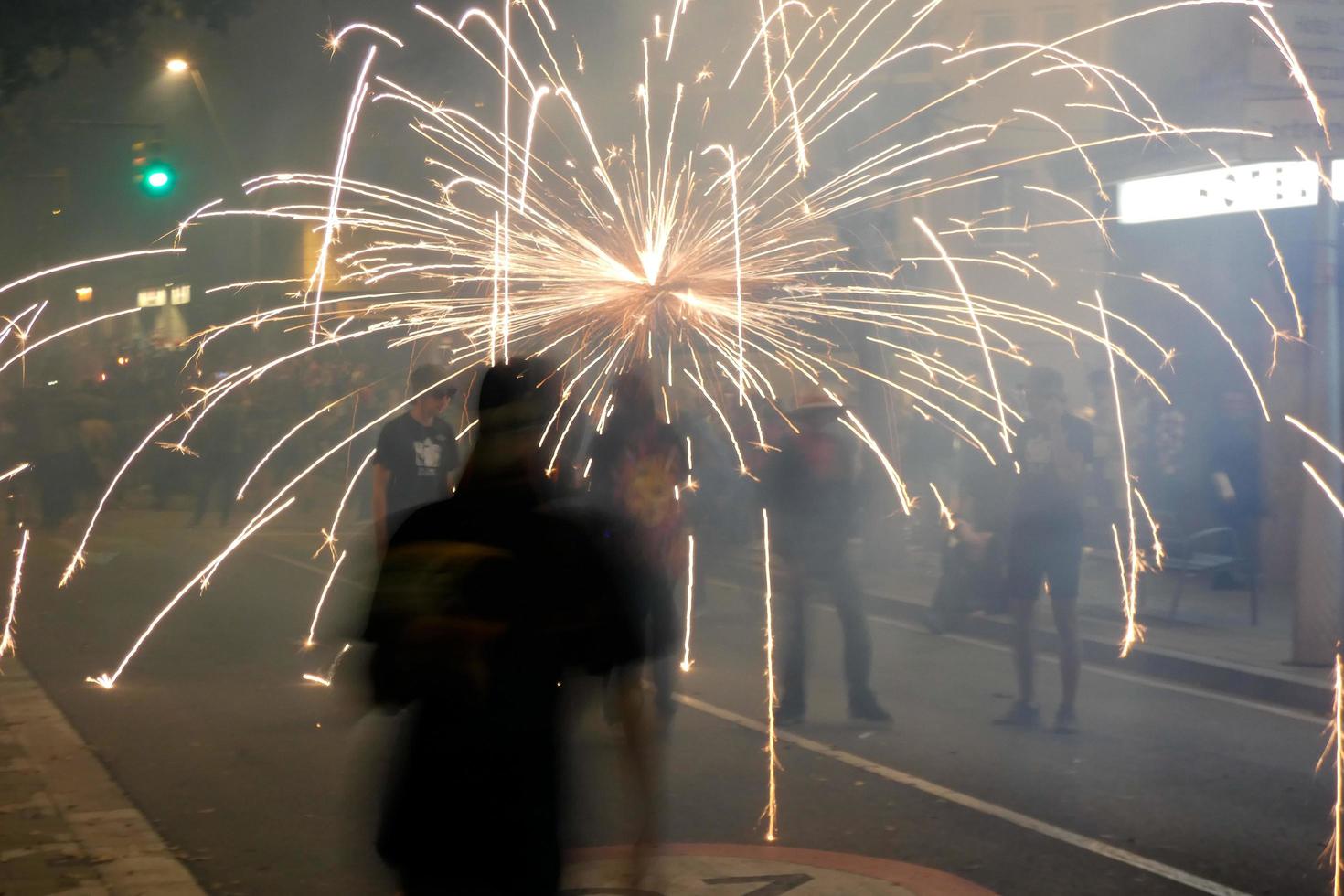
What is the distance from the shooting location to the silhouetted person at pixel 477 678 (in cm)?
342

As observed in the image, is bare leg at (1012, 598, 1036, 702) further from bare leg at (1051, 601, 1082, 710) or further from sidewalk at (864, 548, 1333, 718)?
sidewalk at (864, 548, 1333, 718)

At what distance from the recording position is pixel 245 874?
19.4 feet

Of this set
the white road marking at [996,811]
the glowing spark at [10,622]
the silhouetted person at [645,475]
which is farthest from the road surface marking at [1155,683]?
the glowing spark at [10,622]

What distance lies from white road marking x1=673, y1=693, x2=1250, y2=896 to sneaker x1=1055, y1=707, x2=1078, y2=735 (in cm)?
130

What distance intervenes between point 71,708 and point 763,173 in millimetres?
5821

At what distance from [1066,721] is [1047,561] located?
2.78 feet

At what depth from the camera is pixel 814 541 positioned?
888 centimetres

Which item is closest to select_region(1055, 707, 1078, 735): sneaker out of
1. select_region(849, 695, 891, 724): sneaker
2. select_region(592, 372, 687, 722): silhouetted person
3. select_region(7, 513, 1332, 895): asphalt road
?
select_region(7, 513, 1332, 895): asphalt road

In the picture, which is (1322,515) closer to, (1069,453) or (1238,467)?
(1069,453)

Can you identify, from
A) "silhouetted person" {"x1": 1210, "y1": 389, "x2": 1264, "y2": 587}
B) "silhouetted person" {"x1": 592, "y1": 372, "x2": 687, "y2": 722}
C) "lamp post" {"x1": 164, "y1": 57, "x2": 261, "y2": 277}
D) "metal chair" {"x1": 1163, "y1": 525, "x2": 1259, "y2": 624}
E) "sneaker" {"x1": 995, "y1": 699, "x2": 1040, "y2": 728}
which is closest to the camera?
"silhouetted person" {"x1": 592, "y1": 372, "x2": 687, "y2": 722}

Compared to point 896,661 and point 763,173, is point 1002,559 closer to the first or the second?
point 896,661

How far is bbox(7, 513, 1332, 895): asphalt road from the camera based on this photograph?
609 cm

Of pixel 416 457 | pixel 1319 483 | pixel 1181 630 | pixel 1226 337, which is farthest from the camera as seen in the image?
pixel 1181 630

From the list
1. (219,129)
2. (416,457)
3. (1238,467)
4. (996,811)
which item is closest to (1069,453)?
(996,811)
